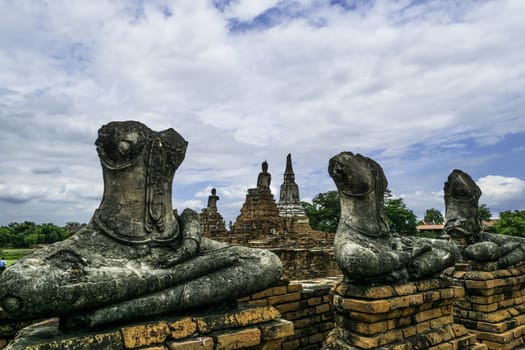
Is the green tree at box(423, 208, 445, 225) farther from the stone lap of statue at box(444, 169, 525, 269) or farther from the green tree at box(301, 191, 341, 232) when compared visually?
the stone lap of statue at box(444, 169, 525, 269)

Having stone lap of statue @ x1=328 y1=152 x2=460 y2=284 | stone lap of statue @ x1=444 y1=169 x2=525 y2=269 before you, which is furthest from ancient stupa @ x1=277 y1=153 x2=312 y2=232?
stone lap of statue @ x1=328 y1=152 x2=460 y2=284

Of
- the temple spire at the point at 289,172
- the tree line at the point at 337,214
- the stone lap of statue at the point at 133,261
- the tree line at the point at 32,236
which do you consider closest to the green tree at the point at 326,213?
the tree line at the point at 337,214

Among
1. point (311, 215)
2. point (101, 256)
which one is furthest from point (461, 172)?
point (311, 215)

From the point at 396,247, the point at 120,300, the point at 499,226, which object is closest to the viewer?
the point at 120,300

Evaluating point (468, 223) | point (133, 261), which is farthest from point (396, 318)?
point (468, 223)

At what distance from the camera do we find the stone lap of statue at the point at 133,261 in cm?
207

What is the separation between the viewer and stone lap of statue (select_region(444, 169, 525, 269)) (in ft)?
15.1

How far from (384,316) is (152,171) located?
201 cm

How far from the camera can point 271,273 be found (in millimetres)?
2643

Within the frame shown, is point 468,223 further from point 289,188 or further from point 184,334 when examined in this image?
point 289,188

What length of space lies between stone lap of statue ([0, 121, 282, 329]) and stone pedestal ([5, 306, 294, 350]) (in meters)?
0.08

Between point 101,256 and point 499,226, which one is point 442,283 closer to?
point 101,256

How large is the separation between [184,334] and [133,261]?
55 cm

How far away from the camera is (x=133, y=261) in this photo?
2.48m
